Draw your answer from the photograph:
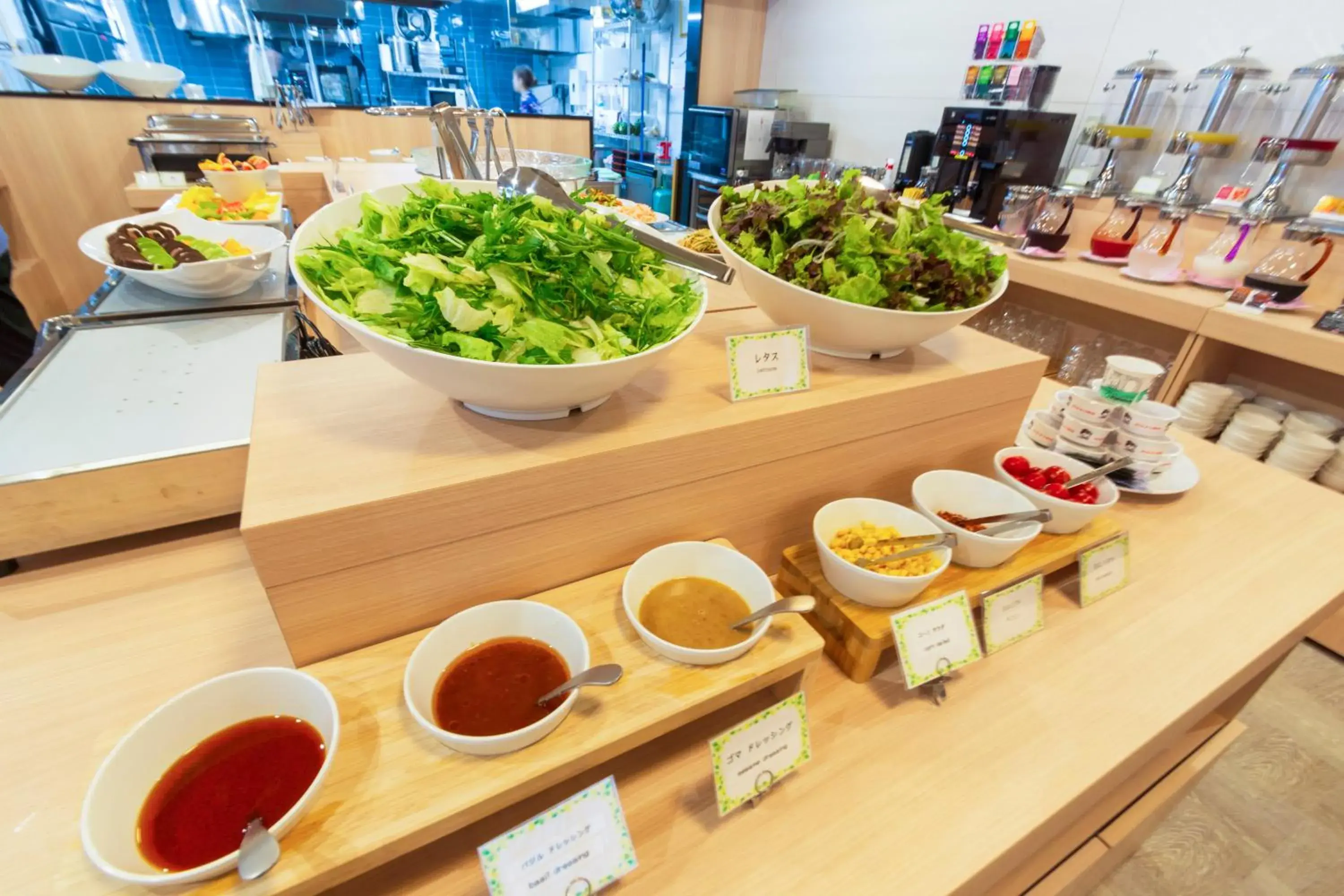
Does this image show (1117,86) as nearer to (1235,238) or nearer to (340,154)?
(1235,238)

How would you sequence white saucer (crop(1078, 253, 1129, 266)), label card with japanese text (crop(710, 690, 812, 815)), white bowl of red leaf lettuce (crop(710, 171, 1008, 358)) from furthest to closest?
white saucer (crop(1078, 253, 1129, 266)), white bowl of red leaf lettuce (crop(710, 171, 1008, 358)), label card with japanese text (crop(710, 690, 812, 815))

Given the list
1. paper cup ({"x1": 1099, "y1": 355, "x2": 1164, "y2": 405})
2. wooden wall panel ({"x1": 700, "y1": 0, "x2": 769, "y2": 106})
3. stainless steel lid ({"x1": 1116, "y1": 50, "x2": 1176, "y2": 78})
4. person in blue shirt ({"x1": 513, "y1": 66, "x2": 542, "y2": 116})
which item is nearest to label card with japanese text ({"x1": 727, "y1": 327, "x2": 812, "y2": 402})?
paper cup ({"x1": 1099, "y1": 355, "x2": 1164, "y2": 405})

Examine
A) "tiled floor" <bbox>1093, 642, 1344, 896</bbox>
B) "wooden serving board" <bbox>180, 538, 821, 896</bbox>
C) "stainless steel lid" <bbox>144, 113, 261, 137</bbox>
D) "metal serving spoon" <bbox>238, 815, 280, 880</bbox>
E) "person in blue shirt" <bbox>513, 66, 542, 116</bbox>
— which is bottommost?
"tiled floor" <bbox>1093, 642, 1344, 896</bbox>

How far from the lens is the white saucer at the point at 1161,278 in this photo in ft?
7.50

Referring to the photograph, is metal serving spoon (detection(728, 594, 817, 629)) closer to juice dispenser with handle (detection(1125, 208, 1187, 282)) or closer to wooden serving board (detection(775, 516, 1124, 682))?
wooden serving board (detection(775, 516, 1124, 682))

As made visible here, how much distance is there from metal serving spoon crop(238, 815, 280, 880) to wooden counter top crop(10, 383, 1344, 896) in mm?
37

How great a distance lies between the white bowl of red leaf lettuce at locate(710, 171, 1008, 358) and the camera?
2.98 feet

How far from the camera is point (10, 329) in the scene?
2279 mm

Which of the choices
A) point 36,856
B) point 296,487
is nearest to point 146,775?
point 36,856

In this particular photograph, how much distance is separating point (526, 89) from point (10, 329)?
6.04m

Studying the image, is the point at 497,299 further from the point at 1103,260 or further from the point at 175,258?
the point at 1103,260

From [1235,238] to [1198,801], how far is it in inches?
76.8

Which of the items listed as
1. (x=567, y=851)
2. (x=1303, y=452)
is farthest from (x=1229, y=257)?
(x=567, y=851)

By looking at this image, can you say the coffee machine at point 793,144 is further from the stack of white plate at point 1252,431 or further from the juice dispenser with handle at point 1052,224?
the stack of white plate at point 1252,431
